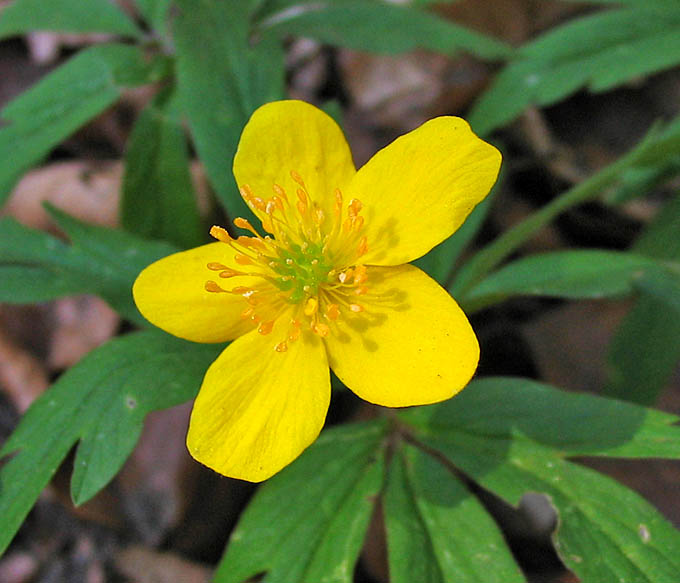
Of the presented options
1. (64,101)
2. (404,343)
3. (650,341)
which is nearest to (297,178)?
(404,343)

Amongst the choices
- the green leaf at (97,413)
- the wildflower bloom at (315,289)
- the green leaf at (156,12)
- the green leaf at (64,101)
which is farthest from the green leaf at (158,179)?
the wildflower bloom at (315,289)

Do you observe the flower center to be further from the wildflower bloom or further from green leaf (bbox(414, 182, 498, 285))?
green leaf (bbox(414, 182, 498, 285))

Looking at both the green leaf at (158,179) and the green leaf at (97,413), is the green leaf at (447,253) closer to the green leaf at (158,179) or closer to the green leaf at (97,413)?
the green leaf at (97,413)

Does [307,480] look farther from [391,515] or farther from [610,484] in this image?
[610,484]

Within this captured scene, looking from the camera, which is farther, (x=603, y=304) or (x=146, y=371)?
(x=603, y=304)

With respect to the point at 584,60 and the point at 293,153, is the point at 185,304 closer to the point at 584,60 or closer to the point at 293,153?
the point at 293,153

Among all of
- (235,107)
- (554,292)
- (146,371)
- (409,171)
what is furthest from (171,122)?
(554,292)
